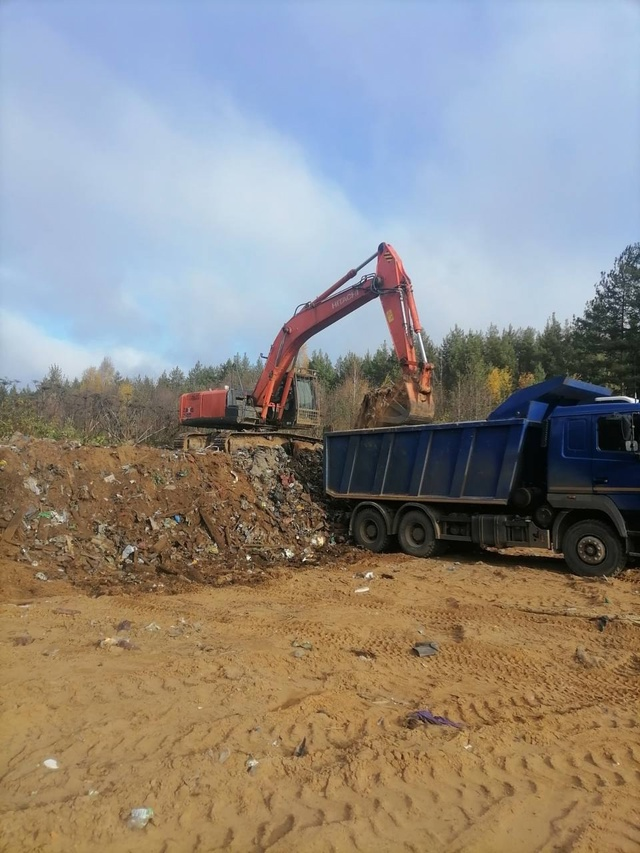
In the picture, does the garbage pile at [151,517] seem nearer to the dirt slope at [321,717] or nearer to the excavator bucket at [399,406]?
the dirt slope at [321,717]

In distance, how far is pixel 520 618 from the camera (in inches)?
258

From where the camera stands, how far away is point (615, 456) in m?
8.74

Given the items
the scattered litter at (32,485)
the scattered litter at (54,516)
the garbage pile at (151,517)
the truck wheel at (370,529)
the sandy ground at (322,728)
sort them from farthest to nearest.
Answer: the truck wheel at (370,529)
the scattered litter at (32,485)
the scattered litter at (54,516)
the garbage pile at (151,517)
the sandy ground at (322,728)

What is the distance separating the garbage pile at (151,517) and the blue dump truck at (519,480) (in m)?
1.56

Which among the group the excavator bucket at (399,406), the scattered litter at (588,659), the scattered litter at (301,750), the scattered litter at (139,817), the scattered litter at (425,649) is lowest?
the scattered litter at (139,817)

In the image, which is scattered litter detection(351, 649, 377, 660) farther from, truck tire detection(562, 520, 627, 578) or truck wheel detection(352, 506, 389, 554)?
truck wheel detection(352, 506, 389, 554)

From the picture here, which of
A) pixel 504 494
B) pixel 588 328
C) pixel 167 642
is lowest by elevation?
pixel 167 642

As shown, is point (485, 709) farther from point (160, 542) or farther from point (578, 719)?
point (160, 542)

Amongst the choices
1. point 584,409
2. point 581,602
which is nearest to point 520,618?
point 581,602

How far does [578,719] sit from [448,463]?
259 inches

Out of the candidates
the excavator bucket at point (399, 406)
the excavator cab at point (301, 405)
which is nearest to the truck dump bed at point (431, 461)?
the excavator bucket at point (399, 406)

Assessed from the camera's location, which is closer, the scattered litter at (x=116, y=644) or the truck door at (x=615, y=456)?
the scattered litter at (x=116, y=644)

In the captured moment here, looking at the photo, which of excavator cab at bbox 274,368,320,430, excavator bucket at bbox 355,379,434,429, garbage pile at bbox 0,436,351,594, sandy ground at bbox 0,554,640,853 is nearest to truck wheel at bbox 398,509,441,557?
garbage pile at bbox 0,436,351,594

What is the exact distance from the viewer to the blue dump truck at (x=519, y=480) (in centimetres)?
873
